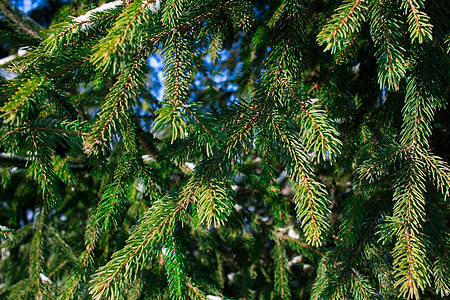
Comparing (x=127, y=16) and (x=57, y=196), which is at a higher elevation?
(x=127, y=16)

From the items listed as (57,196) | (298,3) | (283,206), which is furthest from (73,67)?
(283,206)

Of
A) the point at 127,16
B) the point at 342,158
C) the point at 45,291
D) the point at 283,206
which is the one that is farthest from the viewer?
the point at 283,206

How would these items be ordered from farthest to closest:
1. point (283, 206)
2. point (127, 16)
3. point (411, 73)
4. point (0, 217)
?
1. point (0, 217)
2. point (283, 206)
3. point (411, 73)
4. point (127, 16)

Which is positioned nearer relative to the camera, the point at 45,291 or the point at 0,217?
the point at 45,291

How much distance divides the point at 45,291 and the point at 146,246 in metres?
1.21

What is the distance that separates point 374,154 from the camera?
926mm

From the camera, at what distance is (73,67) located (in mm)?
769

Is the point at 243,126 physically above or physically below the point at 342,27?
below

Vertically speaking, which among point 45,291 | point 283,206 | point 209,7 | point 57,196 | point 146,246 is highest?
point 209,7

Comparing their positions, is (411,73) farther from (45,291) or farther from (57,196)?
(45,291)

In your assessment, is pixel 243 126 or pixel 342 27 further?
pixel 243 126

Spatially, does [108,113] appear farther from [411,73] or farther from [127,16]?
[411,73]

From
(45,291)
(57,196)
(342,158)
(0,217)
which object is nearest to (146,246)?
(57,196)

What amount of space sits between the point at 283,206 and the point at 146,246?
3.44ft
